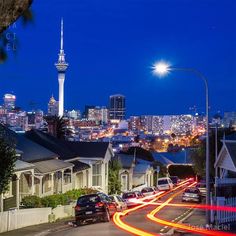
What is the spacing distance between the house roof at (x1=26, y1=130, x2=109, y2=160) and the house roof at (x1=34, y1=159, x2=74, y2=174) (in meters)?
4.10

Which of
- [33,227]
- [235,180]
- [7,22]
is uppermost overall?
[7,22]

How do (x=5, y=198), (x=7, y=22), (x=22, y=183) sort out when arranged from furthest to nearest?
(x=22, y=183)
(x=5, y=198)
(x=7, y=22)

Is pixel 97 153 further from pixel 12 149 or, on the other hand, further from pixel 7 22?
pixel 7 22

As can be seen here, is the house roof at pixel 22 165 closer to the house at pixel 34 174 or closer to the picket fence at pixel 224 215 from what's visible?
the house at pixel 34 174

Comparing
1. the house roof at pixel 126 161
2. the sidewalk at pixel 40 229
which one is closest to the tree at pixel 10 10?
the sidewalk at pixel 40 229

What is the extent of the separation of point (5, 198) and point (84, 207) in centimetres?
487

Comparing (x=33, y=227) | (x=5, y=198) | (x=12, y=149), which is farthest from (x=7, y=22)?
(x=5, y=198)

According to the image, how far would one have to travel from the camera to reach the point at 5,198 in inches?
1209

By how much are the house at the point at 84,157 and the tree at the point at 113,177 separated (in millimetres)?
1083

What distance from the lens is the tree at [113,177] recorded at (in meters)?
57.3

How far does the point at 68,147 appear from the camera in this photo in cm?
5331

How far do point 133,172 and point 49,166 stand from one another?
34.7m

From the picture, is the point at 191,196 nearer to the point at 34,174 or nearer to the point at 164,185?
the point at 34,174

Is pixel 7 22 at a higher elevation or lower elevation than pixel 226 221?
higher
